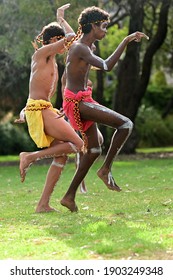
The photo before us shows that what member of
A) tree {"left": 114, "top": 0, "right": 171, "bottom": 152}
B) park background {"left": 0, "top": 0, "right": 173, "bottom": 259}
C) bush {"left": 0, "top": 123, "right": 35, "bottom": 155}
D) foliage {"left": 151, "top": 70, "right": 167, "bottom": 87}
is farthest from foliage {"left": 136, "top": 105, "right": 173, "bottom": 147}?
tree {"left": 114, "top": 0, "right": 171, "bottom": 152}

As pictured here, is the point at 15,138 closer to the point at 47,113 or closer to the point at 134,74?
the point at 134,74

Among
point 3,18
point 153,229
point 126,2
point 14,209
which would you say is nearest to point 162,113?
point 126,2

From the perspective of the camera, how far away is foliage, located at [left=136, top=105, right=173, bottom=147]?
33.4m

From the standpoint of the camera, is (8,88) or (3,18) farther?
(8,88)

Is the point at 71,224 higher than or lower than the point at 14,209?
higher

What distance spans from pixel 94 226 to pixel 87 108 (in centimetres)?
182

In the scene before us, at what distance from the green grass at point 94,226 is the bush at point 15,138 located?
16.6m

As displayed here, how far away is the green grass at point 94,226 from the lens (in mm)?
6285

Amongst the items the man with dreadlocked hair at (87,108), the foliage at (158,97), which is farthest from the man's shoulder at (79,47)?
the foliage at (158,97)

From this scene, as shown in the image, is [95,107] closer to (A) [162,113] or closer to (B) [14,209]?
(B) [14,209]
